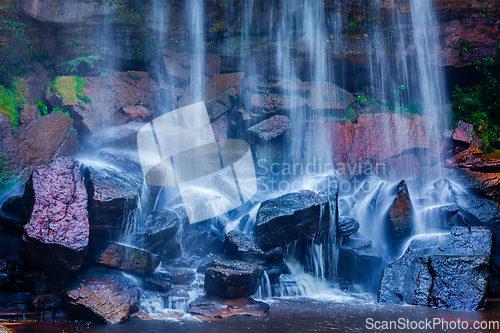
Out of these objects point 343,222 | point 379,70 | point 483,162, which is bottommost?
point 343,222

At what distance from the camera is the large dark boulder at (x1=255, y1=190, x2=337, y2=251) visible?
6.68 m

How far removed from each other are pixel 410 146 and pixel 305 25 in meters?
5.95

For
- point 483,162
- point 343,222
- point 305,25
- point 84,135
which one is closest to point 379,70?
point 305,25

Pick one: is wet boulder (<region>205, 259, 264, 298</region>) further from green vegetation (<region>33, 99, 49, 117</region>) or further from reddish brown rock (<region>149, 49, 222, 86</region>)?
reddish brown rock (<region>149, 49, 222, 86</region>)

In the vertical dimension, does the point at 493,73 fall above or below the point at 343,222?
above

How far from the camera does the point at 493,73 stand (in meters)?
11.1

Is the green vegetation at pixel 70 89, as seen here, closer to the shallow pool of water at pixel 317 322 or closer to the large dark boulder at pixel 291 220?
the large dark boulder at pixel 291 220

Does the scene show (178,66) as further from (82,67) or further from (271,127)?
(271,127)

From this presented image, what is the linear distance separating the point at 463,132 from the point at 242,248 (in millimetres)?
8900

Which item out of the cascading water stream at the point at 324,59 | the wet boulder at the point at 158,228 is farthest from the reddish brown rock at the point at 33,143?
the cascading water stream at the point at 324,59

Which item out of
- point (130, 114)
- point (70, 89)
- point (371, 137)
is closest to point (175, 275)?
point (130, 114)

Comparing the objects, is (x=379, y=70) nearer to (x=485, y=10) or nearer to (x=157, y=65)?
(x=485, y=10)

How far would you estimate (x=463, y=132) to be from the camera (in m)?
10.4

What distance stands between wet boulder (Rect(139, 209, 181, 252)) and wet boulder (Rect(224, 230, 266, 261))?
3.88ft
